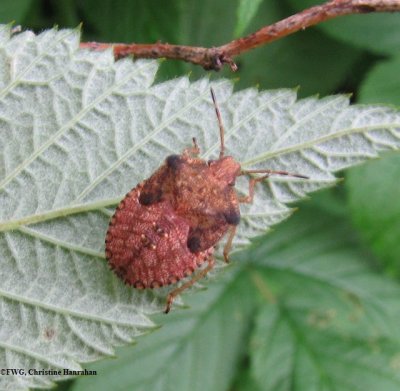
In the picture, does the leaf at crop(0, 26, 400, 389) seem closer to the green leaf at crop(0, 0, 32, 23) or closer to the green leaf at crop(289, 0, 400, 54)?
the green leaf at crop(0, 0, 32, 23)

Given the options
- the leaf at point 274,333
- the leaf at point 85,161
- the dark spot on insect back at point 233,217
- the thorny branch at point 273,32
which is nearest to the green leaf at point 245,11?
the thorny branch at point 273,32

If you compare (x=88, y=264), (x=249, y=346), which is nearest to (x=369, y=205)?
(x=249, y=346)

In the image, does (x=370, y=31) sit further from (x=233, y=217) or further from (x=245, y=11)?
(x=233, y=217)

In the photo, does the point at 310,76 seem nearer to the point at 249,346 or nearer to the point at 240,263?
the point at 240,263

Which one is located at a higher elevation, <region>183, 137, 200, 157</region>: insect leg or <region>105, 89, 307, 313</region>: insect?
<region>183, 137, 200, 157</region>: insect leg

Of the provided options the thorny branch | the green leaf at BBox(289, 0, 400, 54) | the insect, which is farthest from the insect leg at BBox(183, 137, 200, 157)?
the green leaf at BBox(289, 0, 400, 54)

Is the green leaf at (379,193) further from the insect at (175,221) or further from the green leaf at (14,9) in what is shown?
the green leaf at (14,9)

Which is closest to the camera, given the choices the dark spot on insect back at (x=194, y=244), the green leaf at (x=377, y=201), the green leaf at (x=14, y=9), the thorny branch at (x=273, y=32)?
the thorny branch at (x=273, y=32)
